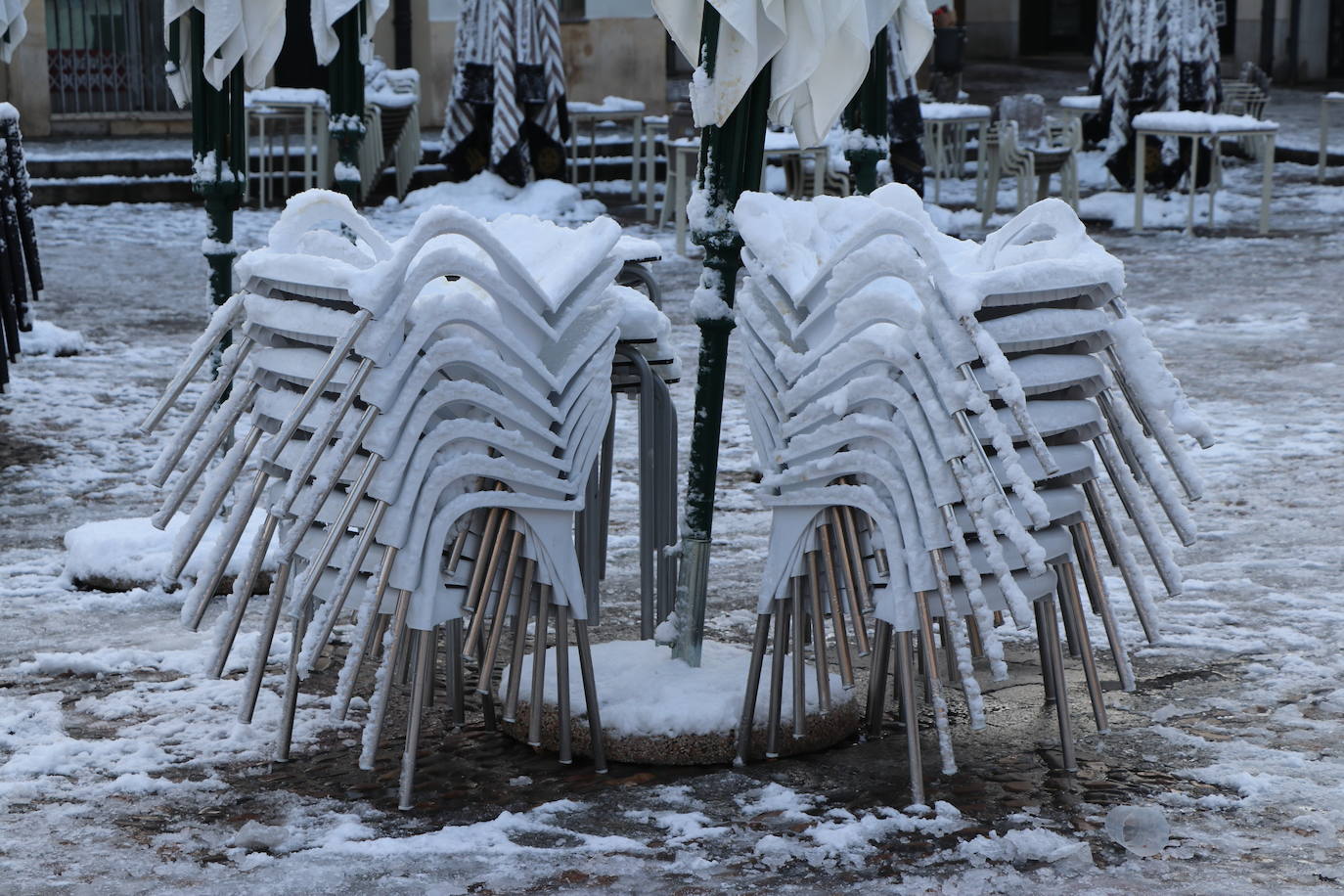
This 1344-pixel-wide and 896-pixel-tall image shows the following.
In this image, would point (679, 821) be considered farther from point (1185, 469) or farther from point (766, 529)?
point (766, 529)

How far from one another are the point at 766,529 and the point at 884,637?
1925 mm

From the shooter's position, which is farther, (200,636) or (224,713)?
(200,636)

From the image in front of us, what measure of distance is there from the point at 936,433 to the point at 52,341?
6808 millimetres

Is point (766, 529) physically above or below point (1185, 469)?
below

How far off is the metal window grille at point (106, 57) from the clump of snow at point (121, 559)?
14526 millimetres

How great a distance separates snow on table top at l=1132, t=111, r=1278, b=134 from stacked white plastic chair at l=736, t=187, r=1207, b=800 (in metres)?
9.74

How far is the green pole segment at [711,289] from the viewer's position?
369 centimetres

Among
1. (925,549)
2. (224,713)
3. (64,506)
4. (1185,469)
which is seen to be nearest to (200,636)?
(224,713)

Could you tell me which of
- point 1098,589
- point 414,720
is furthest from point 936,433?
point 414,720

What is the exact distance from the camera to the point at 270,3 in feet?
16.0

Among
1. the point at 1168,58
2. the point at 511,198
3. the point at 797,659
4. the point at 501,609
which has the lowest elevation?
the point at 797,659

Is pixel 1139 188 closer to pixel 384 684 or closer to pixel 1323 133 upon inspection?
pixel 1323 133

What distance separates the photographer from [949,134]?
1831 centimetres

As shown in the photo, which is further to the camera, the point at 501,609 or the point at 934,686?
the point at 501,609
